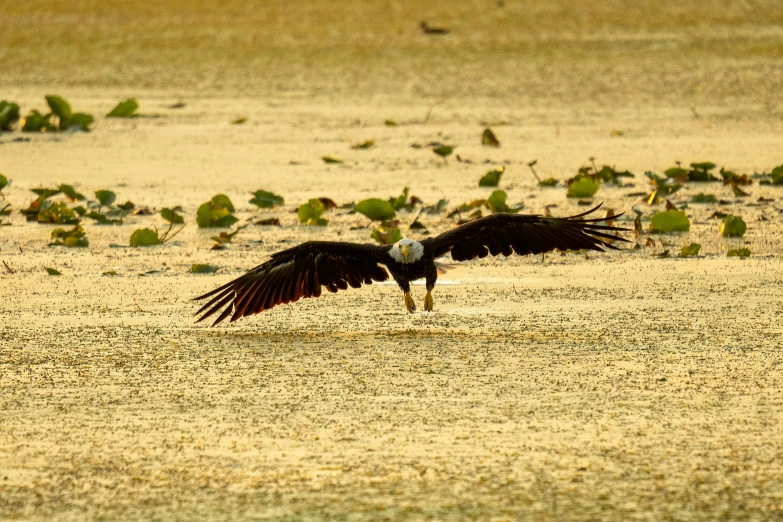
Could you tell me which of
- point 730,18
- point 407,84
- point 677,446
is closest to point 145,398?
point 677,446

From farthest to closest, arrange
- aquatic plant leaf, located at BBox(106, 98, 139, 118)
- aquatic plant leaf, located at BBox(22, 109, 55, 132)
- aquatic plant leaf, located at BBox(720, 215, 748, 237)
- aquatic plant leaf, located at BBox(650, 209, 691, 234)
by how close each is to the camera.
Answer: aquatic plant leaf, located at BBox(106, 98, 139, 118), aquatic plant leaf, located at BBox(22, 109, 55, 132), aquatic plant leaf, located at BBox(650, 209, 691, 234), aquatic plant leaf, located at BBox(720, 215, 748, 237)

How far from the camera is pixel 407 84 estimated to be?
17.1 meters

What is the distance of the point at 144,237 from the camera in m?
8.97

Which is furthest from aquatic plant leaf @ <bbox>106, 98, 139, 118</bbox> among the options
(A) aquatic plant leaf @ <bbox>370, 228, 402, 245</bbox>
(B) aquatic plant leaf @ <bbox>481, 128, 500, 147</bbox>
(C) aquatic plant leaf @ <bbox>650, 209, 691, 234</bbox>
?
(C) aquatic plant leaf @ <bbox>650, 209, 691, 234</bbox>

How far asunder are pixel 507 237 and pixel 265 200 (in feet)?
12.2

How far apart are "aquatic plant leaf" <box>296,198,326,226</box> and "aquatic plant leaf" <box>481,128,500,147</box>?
12.5ft

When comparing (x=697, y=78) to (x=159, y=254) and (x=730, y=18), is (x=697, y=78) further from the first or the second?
(x=159, y=254)

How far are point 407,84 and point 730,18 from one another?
6315 millimetres

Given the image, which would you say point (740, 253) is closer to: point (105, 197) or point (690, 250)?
point (690, 250)

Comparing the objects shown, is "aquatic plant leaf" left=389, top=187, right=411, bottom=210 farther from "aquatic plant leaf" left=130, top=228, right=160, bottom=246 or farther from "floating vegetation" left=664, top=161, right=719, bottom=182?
"floating vegetation" left=664, top=161, right=719, bottom=182

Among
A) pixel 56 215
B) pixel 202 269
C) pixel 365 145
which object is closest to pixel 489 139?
pixel 365 145

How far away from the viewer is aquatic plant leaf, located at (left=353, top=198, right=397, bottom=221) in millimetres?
9312

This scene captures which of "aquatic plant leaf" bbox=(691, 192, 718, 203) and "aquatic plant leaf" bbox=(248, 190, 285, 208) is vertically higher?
"aquatic plant leaf" bbox=(248, 190, 285, 208)

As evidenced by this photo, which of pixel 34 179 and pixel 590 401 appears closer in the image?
pixel 590 401
